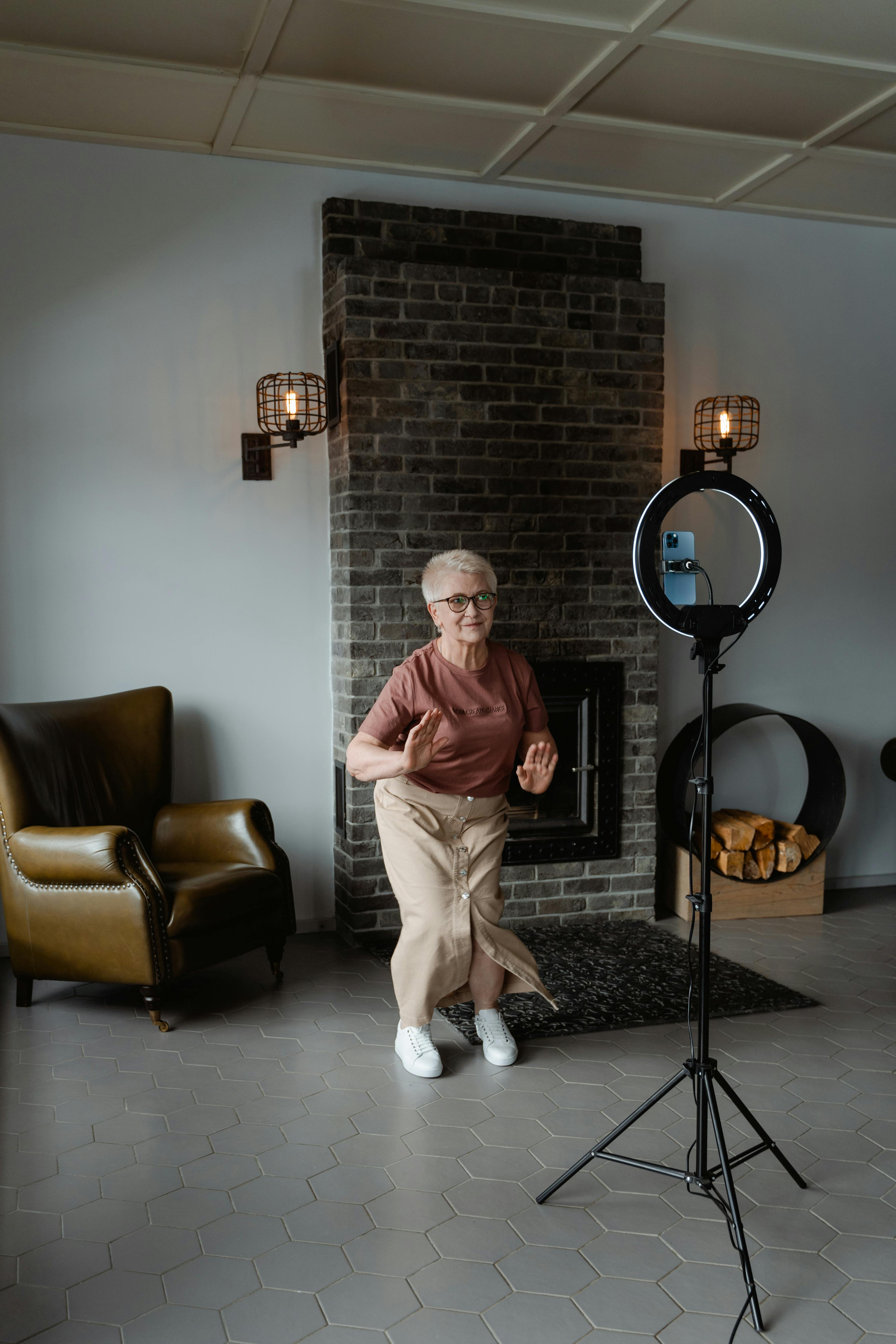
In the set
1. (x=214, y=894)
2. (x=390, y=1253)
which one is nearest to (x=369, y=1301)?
(x=390, y=1253)

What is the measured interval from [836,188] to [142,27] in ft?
9.81

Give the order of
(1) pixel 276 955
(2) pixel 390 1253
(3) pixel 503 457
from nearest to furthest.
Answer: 1. (2) pixel 390 1253
2. (1) pixel 276 955
3. (3) pixel 503 457

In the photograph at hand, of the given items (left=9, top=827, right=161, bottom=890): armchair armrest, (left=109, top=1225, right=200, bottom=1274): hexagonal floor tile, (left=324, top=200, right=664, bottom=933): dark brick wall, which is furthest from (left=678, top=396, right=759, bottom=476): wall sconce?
(left=109, top=1225, right=200, bottom=1274): hexagonal floor tile

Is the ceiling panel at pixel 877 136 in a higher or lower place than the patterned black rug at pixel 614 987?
higher

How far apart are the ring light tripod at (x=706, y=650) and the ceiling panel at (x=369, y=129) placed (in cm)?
230

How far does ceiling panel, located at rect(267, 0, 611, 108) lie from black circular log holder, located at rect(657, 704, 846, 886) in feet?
8.28

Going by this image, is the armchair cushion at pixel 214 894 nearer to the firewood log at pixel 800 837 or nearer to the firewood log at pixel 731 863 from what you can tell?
the firewood log at pixel 731 863

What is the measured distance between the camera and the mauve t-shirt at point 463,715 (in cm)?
308

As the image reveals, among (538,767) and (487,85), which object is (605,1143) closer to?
(538,767)

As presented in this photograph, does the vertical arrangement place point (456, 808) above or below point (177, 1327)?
above

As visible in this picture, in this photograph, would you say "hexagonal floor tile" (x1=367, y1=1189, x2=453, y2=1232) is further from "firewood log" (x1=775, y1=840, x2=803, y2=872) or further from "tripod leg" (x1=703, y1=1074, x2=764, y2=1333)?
"firewood log" (x1=775, y1=840, x2=803, y2=872)

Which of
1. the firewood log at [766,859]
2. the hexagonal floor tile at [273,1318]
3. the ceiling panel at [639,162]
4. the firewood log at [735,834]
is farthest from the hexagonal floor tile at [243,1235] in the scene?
the ceiling panel at [639,162]

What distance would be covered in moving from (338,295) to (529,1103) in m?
3.03

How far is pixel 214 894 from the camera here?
3.59 metres
